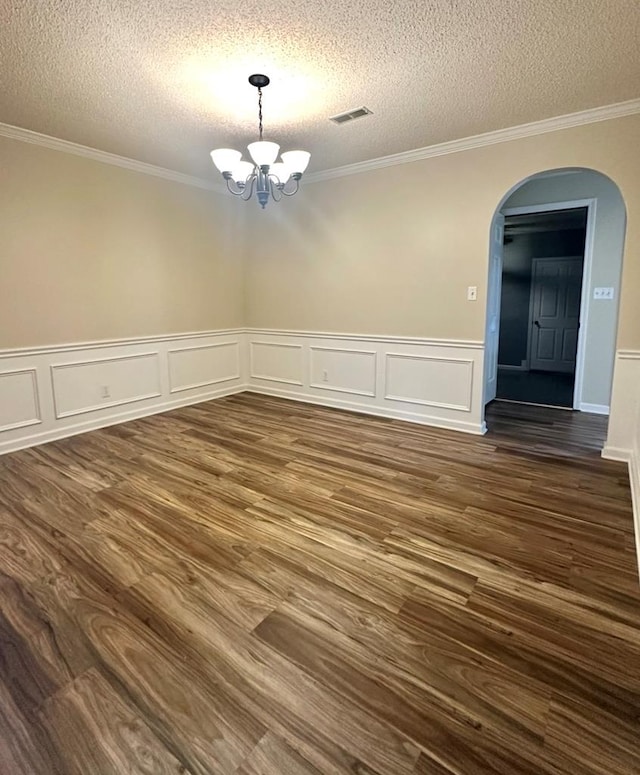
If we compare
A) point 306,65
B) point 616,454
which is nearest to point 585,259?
point 616,454

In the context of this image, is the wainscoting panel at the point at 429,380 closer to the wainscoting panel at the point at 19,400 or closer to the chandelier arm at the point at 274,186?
the chandelier arm at the point at 274,186

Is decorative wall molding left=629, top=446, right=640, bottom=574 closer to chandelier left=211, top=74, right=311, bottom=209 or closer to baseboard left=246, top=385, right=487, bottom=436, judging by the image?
baseboard left=246, top=385, right=487, bottom=436

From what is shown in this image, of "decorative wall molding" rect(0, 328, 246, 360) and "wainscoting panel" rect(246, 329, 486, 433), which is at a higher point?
"decorative wall molding" rect(0, 328, 246, 360)

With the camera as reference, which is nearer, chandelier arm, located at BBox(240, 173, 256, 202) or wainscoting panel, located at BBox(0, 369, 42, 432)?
chandelier arm, located at BBox(240, 173, 256, 202)

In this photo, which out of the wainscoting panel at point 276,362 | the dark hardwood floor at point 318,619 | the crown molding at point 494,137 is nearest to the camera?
the dark hardwood floor at point 318,619

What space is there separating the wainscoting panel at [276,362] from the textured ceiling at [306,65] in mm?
2430

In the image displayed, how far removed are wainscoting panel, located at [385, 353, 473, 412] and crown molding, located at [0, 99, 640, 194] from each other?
1903mm

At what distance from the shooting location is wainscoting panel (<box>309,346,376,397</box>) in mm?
4703

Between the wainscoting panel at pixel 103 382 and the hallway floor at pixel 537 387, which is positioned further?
the hallway floor at pixel 537 387

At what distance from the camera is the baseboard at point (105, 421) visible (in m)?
3.65

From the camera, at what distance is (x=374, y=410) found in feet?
15.5

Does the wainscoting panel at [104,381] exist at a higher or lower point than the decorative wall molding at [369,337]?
lower

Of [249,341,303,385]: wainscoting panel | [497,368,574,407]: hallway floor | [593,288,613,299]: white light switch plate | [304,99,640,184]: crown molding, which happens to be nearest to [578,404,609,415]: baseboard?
[497,368,574,407]: hallway floor

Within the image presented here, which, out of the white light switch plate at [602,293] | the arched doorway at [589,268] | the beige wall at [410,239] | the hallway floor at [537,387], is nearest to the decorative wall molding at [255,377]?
the beige wall at [410,239]
